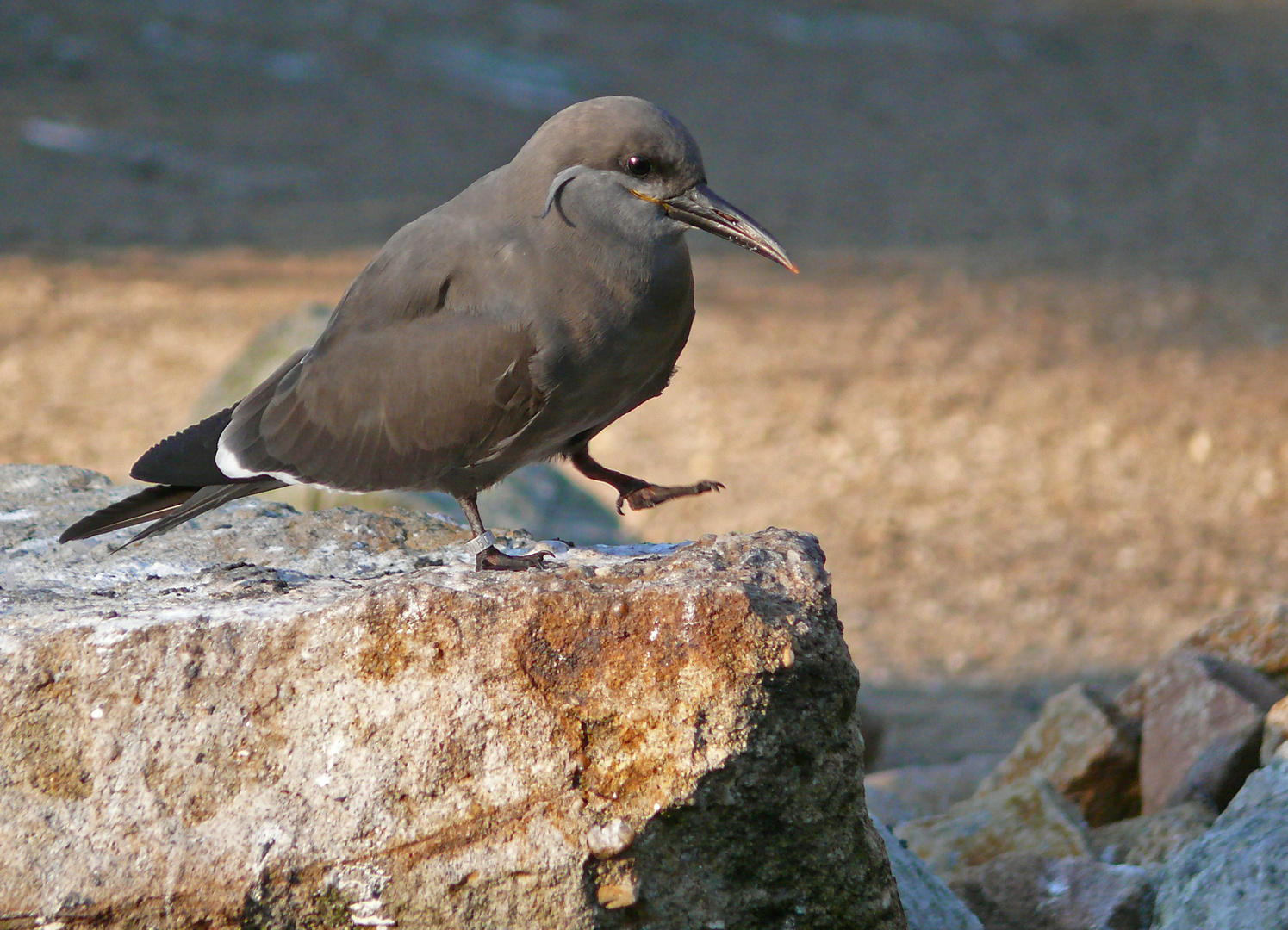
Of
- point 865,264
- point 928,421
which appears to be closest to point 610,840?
point 928,421

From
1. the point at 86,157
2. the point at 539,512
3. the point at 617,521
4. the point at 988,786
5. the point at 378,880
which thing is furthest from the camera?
the point at 86,157

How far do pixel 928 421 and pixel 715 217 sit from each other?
166 inches

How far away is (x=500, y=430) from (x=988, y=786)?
1830mm

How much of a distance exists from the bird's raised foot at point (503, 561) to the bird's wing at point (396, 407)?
1.08ft

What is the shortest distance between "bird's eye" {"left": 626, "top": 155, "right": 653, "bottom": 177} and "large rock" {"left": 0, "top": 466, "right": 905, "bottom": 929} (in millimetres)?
1002

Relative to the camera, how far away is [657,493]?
10.8ft

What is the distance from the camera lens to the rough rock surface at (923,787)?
13.2ft

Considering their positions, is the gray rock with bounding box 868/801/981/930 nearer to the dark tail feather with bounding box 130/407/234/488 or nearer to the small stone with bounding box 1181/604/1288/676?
the small stone with bounding box 1181/604/1288/676

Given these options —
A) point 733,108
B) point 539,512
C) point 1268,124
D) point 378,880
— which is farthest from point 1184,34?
point 378,880

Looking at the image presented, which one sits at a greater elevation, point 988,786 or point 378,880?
point 988,786

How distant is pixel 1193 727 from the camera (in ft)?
11.3

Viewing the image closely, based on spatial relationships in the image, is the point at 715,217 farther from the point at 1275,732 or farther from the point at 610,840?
the point at 1275,732

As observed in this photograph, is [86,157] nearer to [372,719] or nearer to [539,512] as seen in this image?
[539,512]

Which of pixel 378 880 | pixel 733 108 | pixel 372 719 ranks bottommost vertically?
pixel 378 880
